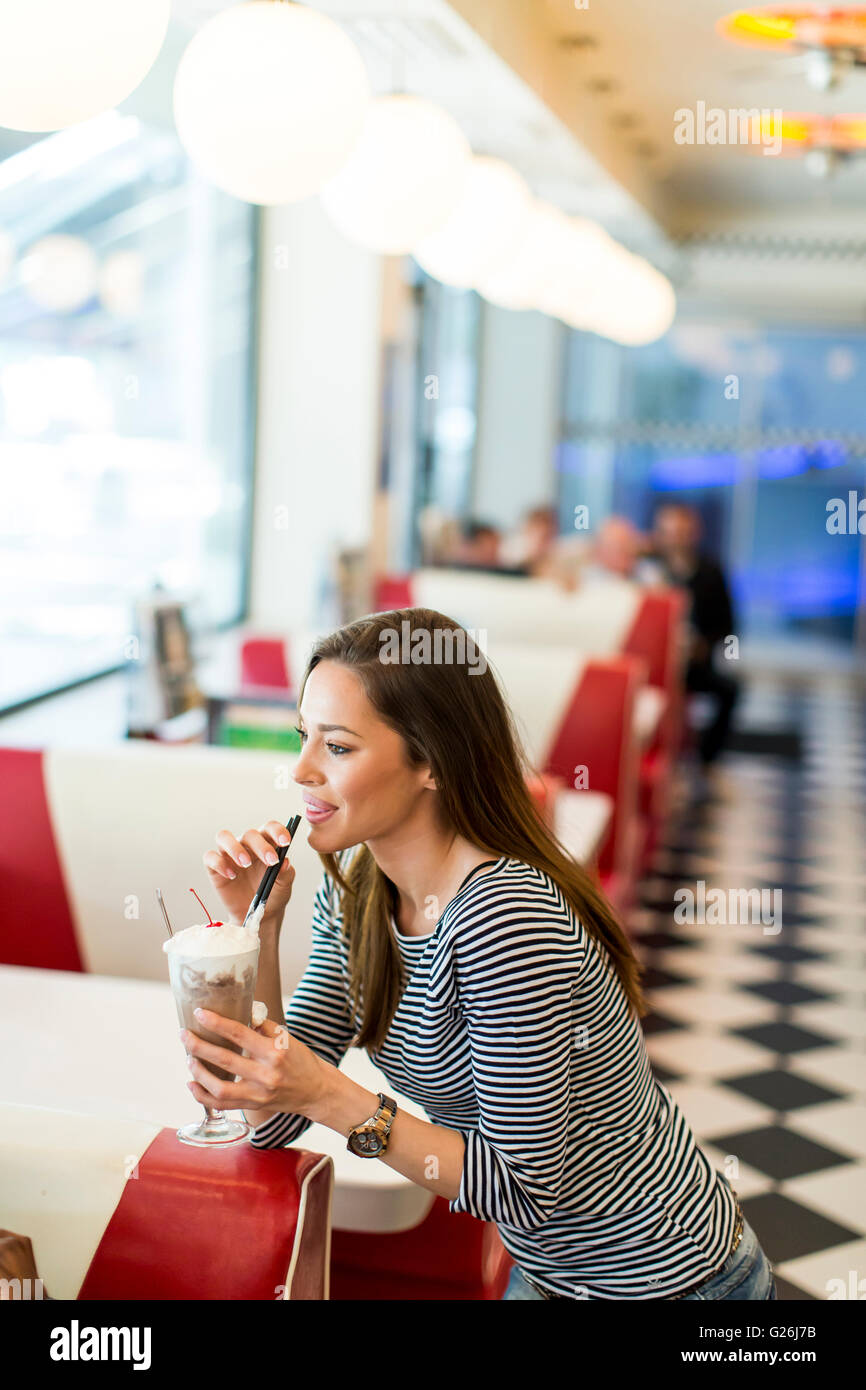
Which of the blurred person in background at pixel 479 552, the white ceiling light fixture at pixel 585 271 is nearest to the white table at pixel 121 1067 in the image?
the white ceiling light fixture at pixel 585 271

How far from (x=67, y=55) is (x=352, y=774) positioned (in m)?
0.79

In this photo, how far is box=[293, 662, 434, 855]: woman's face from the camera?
57.6 inches

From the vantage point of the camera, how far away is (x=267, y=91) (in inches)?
72.2

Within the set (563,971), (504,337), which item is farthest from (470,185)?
(504,337)

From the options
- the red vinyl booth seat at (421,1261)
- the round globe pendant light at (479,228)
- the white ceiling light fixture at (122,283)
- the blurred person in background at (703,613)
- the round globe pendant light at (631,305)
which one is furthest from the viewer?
the blurred person in background at (703,613)

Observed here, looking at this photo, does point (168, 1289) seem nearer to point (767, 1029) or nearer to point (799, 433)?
point (767, 1029)

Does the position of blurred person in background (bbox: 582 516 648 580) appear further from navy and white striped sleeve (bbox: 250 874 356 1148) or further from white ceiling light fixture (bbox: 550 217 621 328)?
navy and white striped sleeve (bbox: 250 874 356 1148)

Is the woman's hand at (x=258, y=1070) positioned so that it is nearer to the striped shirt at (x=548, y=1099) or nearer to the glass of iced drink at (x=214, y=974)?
the glass of iced drink at (x=214, y=974)

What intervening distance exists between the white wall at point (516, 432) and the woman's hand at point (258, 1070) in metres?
9.75

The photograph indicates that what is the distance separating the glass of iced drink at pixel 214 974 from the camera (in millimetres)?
1291

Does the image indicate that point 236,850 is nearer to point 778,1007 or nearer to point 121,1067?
point 121,1067

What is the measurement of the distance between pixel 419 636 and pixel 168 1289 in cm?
70

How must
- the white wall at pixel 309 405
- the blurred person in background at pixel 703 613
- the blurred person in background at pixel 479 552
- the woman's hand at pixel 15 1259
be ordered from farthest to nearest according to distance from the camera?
the blurred person in background at pixel 703 613
the blurred person in background at pixel 479 552
the white wall at pixel 309 405
the woman's hand at pixel 15 1259

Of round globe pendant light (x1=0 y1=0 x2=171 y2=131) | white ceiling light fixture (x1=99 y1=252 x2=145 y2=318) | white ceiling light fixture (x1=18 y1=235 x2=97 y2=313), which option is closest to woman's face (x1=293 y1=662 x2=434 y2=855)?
round globe pendant light (x1=0 y1=0 x2=171 y2=131)
